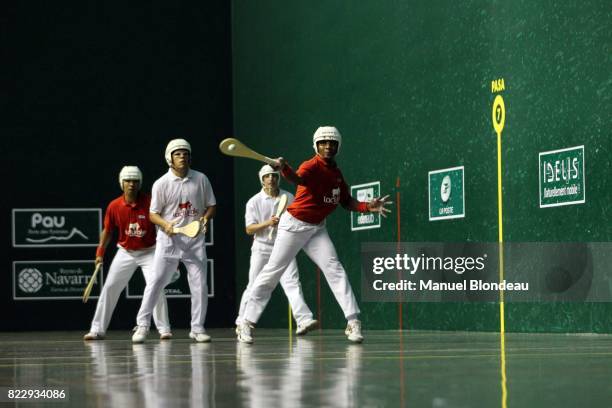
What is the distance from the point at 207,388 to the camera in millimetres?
3947

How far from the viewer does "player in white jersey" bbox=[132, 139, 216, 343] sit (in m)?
8.09

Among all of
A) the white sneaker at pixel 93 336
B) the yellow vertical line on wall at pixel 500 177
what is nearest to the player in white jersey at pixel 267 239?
the white sneaker at pixel 93 336

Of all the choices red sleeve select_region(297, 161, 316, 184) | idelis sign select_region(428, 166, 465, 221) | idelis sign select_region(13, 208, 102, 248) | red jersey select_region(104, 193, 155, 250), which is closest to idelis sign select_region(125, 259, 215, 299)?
idelis sign select_region(13, 208, 102, 248)

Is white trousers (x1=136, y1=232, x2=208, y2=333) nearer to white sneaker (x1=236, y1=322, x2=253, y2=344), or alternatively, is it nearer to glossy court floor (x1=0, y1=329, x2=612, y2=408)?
white sneaker (x1=236, y1=322, x2=253, y2=344)

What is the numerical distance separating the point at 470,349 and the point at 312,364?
1339mm

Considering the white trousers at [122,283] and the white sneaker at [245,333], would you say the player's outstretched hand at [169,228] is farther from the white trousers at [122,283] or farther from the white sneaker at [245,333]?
the white trousers at [122,283]

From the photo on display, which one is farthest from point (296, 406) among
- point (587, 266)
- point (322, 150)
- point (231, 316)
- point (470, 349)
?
point (231, 316)

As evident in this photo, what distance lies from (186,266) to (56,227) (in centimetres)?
505

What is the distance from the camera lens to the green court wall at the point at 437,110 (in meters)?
7.92

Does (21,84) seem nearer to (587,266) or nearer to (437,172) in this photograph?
(437,172)

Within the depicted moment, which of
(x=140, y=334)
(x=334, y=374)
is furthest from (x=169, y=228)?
(x=334, y=374)

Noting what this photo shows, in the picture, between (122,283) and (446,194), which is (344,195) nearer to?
(446,194)

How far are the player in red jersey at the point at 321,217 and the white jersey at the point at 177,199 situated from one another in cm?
88

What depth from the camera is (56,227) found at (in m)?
12.9
